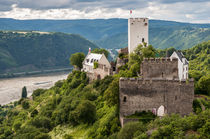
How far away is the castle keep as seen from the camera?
103ft

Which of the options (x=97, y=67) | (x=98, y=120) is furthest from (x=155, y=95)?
(x=97, y=67)

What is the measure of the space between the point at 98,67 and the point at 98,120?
22.0 metres

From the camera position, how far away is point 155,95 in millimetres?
31938

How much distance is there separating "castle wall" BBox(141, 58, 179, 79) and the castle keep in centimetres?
501

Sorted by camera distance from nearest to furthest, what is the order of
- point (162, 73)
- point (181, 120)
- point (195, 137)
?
point (195, 137), point (181, 120), point (162, 73)

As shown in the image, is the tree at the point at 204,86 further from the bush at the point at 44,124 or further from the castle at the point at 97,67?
the bush at the point at 44,124

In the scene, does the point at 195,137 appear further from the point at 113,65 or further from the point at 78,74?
the point at 78,74

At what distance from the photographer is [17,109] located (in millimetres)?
97812

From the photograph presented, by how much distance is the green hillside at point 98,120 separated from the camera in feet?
82.8

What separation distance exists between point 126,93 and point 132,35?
26608 mm

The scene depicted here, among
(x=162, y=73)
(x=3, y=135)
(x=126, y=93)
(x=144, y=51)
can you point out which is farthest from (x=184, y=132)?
(x=3, y=135)

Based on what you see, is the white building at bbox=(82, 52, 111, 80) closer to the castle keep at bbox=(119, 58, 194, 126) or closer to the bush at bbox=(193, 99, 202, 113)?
the castle keep at bbox=(119, 58, 194, 126)

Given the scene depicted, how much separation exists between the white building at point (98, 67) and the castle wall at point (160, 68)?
23213 mm

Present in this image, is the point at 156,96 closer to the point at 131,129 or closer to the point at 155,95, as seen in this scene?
the point at 155,95
